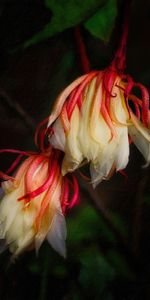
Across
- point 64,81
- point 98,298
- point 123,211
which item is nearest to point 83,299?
point 98,298

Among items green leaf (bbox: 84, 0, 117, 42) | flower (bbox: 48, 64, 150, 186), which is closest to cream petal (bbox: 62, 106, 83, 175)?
flower (bbox: 48, 64, 150, 186)

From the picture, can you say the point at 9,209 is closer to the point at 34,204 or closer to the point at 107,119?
the point at 34,204

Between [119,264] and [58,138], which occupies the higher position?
[58,138]

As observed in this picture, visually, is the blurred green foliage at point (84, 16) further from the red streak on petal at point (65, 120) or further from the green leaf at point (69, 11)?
the red streak on petal at point (65, 120)

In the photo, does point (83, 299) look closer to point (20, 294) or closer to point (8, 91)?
point (20, 294)

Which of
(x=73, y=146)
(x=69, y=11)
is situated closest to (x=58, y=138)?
(x=73, y=146)

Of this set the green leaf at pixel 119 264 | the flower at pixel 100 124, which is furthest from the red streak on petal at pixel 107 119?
the green leaf at pixel 119 264
